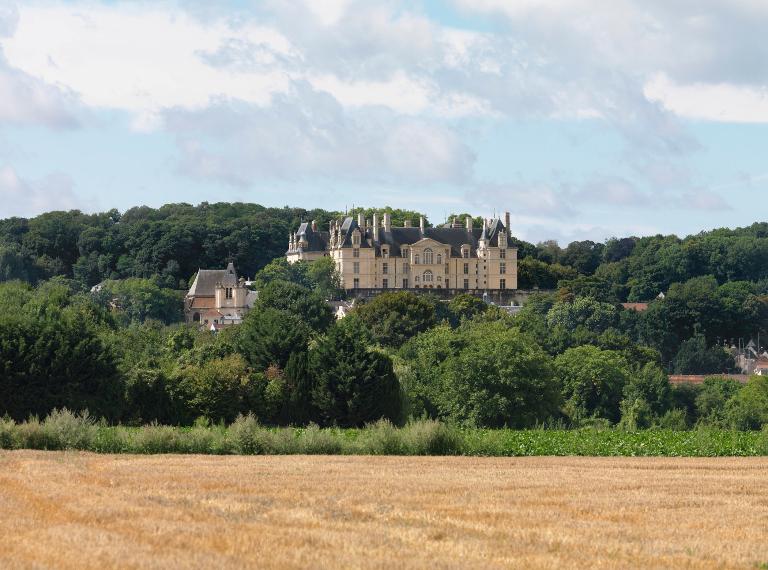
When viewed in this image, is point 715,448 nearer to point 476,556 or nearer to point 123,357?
point 476,556

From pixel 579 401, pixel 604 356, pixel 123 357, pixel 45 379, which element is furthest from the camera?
pixel 604 356

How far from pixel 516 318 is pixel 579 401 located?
35.4 m

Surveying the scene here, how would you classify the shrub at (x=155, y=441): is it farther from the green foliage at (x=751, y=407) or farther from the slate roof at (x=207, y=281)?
the slate roof at (x=207, y=281)

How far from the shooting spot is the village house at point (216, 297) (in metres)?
167

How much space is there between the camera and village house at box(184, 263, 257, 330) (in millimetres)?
166975

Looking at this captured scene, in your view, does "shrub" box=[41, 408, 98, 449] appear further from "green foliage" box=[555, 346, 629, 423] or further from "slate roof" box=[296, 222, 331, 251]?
"slate roof" box=[296, 222, 331, 251]

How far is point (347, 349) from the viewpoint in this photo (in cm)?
6462

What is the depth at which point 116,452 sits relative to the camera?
36.9m

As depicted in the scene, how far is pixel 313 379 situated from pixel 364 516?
4151 cm

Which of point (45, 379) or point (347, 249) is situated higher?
point (347, 249)

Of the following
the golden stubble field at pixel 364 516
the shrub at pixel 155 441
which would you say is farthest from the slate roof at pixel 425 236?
the golden stubble field at pixel 364 516

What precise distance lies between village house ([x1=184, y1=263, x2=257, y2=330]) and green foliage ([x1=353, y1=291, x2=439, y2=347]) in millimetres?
35474

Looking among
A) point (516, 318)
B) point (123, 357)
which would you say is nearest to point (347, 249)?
point (516, 318)

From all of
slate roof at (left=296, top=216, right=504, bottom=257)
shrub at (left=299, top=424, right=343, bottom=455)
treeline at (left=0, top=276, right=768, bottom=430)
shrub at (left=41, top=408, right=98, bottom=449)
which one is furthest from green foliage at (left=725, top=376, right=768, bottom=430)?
slate roof at (left=296, top=216, right=504, bottom=257)
